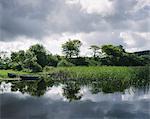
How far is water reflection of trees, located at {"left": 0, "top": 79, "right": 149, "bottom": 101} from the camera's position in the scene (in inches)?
262

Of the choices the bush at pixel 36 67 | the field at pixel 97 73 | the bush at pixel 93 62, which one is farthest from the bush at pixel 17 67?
the bush at pixel 93 62

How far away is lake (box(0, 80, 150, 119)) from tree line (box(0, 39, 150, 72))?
1.75ft

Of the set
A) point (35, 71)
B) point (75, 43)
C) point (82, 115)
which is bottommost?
point (82, 115)

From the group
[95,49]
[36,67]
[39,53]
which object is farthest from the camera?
[36,67]

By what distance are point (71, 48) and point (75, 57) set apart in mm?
254

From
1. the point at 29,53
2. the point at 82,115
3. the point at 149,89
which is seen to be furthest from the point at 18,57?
the point at 149,89

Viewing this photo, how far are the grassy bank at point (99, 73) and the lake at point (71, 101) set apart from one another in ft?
0.71

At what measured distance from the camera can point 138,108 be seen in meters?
5.02

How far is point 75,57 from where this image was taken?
6352 mm

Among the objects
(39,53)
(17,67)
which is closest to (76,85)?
(17,67)

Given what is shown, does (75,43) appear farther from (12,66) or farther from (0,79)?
(0,79)

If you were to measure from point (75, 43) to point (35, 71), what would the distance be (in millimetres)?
1522

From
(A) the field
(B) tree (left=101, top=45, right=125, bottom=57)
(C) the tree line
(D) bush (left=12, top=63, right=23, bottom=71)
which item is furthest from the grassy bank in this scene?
(D) bush (left=12, top=63, right=23, bottom=71)

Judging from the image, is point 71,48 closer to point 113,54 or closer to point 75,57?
point 75,57
